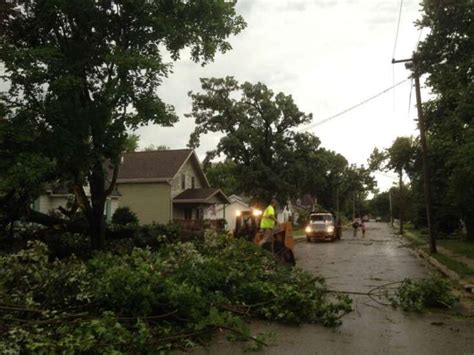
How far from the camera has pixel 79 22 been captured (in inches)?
623

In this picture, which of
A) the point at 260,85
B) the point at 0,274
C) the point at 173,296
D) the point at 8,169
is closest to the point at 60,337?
the point at 173,296

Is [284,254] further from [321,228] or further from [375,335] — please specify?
[321,228]

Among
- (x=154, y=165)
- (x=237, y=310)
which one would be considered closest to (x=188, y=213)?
(x=154, y=165)

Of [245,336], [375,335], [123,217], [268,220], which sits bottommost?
[375,335]

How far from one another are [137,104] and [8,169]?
459 centimetres

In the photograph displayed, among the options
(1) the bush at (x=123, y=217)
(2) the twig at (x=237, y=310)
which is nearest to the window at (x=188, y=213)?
(1) the bush at (x=123, y=217)

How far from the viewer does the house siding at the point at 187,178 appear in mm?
35250

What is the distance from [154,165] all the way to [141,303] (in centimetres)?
3036

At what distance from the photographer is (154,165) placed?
3656cm

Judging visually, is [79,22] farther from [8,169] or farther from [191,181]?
[191,181]

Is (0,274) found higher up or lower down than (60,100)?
lower down

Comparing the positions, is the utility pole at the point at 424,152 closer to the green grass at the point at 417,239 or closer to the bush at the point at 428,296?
the green grass at the point at 417,239

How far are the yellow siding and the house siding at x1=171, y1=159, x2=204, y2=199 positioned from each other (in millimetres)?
802

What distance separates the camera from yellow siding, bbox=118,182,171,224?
34406 mm
